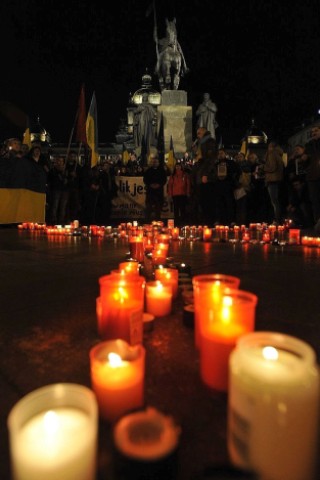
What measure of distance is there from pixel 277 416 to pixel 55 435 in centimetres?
44

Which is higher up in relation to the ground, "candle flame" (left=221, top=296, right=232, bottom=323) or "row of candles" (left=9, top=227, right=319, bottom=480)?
"candle flame" (left=221, top=296, right=232, bottom=323)

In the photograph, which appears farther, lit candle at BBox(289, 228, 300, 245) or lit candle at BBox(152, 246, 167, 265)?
lit candle at BBox(289, 228, 300, 245)

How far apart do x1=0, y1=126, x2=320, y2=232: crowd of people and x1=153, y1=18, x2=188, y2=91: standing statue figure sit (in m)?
13.7

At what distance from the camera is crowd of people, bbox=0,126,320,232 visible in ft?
28.3

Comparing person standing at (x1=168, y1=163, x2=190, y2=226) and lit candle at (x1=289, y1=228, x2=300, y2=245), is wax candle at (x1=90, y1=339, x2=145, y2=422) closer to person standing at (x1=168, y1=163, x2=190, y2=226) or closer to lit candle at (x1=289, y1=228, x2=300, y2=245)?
lit candle at (x1=289, y1=228, x2=300, y2=245)

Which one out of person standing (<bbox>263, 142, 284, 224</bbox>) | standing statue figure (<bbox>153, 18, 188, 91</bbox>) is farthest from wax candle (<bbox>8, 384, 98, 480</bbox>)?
standing statue figure (<bbox>153, 18, 188, 91</bbox>)

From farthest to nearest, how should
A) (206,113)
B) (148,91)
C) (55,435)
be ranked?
(148,91), (206,113), (55,435)

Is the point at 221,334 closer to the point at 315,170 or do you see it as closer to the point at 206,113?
the point at 315,170

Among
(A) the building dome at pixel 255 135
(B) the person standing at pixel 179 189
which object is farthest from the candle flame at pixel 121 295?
(A) the building dome at pixel 255 135

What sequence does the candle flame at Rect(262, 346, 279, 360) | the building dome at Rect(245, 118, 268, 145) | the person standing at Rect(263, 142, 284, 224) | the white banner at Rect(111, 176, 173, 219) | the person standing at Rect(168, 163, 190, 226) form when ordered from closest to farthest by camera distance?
the candle flame at Rect(262, 346, 279, 360)
the person standing at Rect(263, 142, 284, 224)
the person standing at Rect(168, 163, 190, 226)
the white banner at Rect(111, 176, 173, 219)
the building dome at Rect(245, 118, 268, 145)

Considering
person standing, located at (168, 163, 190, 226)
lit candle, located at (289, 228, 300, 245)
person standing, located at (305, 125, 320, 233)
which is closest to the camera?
lit candle, located at (289, 228, 300, 245)

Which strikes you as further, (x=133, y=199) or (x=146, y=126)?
(x=146, y=126)

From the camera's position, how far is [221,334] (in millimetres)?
1229

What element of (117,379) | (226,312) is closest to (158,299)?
(226,312)
